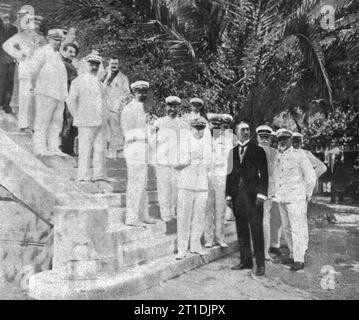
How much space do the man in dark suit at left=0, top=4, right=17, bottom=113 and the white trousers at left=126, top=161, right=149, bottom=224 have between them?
6.75 ft

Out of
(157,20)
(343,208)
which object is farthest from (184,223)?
(343,208)

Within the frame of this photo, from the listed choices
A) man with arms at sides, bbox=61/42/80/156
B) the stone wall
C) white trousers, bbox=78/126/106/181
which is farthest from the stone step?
man with arms at sides, bbox=61/42/80/156

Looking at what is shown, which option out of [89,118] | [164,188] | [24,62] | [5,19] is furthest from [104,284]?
[5,19]

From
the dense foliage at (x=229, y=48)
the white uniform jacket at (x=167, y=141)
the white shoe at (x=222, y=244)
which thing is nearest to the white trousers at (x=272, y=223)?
the white shoe at (x=222, y=244)

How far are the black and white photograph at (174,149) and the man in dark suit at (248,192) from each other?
15 mm

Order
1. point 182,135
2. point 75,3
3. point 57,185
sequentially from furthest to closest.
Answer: point 75,3, point 182,135, point 57,185

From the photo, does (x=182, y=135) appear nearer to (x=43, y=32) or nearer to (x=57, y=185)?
(x=57, y=185)

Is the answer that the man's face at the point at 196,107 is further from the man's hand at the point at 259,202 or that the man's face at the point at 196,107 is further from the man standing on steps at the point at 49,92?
the man standing on steps at the point at 49,92

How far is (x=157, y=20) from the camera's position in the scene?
6.81 m

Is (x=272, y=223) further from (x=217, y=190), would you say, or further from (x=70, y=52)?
(x=70, y=52)

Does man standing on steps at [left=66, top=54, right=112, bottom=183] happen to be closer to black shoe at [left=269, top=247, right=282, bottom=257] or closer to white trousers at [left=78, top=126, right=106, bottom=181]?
white trousers at [left=78, top=126, right=106, bottom=181]

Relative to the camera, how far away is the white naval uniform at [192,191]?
→ 5.96m

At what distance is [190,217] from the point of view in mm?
6000
